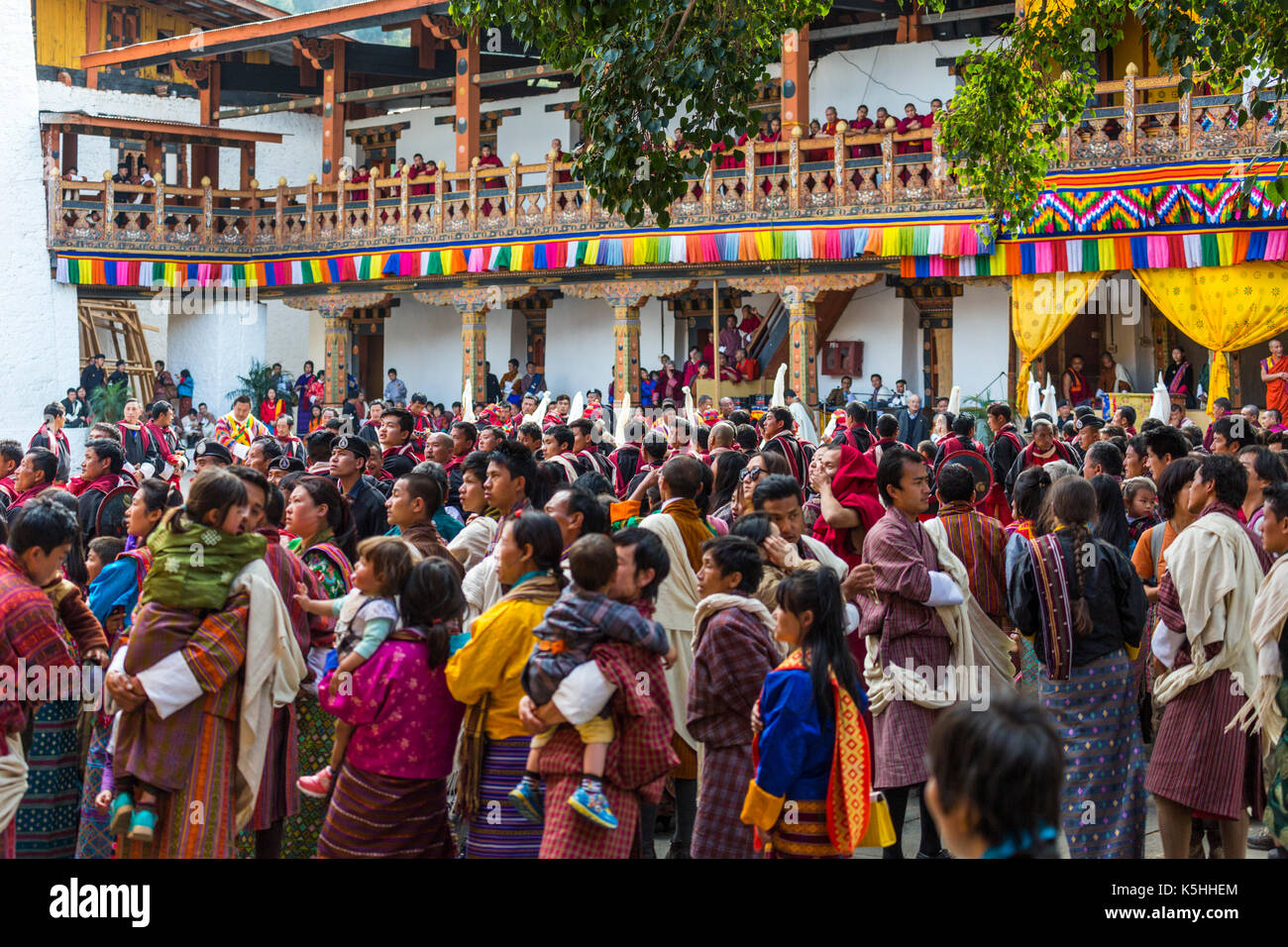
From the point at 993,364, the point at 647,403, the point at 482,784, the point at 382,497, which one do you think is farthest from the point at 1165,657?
the point at 647,403

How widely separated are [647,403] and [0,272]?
1048cm

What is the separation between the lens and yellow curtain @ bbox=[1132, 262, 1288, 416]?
15406 mm

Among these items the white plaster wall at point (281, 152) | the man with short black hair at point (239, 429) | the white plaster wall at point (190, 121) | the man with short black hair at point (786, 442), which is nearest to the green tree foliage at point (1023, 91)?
the man with short black hair at point (786, 442)

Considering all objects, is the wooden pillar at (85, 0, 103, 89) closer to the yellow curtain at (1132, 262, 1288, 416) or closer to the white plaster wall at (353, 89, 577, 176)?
the white plaster wall at (353, 89, 577, 176)

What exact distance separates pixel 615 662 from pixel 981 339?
15926 mm

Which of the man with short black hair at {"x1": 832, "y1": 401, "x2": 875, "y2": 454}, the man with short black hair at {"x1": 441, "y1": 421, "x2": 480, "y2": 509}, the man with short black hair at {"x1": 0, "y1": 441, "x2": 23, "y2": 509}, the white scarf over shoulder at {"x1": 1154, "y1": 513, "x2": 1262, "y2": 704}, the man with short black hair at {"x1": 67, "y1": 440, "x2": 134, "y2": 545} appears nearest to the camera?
the white scarf over shoulder at {"x1": 1154, "y1": 513, "x2": 1262, "y2": 704}

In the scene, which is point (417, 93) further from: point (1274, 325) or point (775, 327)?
point (1274, 325)

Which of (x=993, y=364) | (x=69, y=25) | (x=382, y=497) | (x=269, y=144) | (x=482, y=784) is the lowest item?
(x=482, y=784)

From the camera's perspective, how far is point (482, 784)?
4332mm

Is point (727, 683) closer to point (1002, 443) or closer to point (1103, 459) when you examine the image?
point (1103, 459)

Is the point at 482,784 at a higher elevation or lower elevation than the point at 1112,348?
lower

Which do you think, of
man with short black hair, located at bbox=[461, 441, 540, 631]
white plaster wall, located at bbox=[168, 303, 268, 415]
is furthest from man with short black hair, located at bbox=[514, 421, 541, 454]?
white plaster wall, located at bbox=[168, 303, 268, 415]

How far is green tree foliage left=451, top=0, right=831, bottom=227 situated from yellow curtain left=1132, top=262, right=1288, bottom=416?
9440 millimetres

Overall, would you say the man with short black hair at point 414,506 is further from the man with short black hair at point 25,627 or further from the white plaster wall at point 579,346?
the white plaster wall at point 579,346
